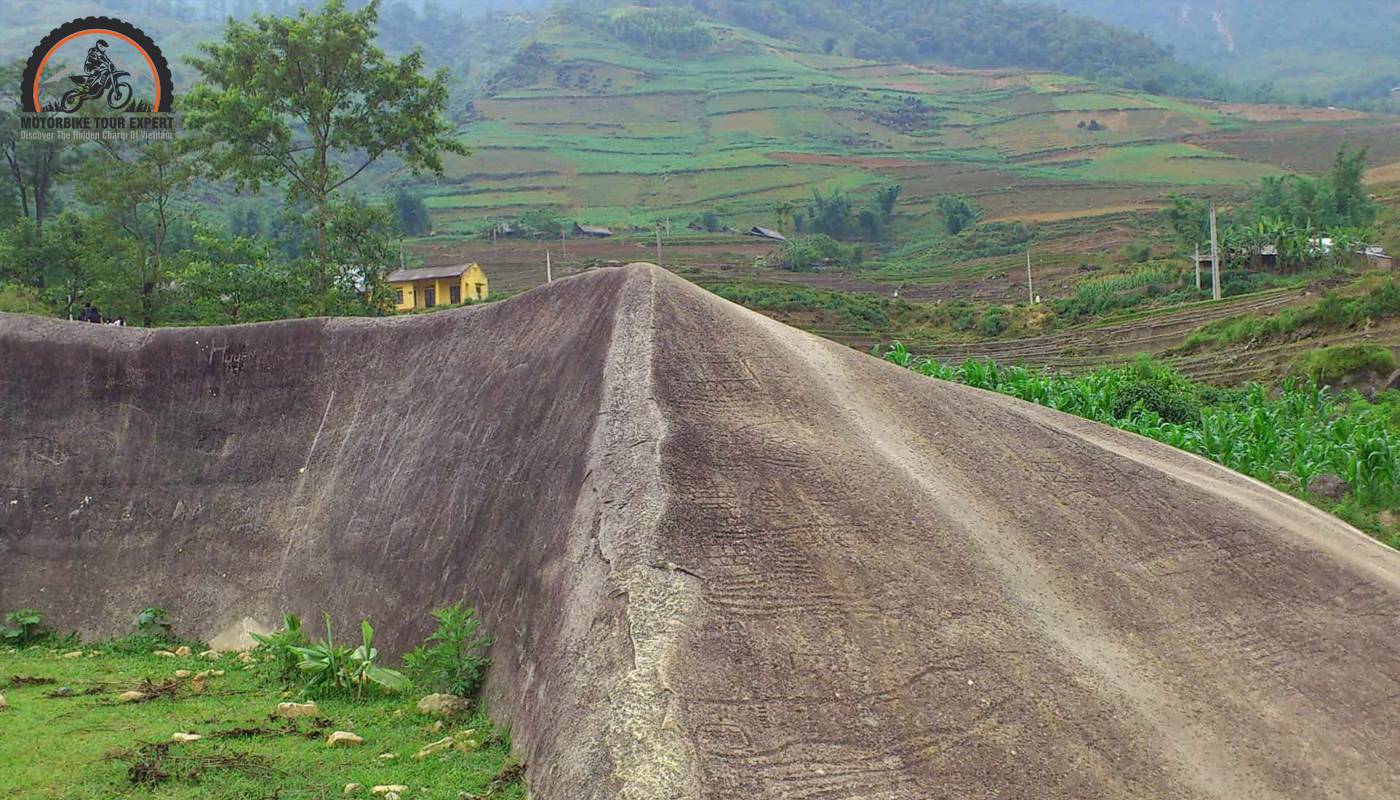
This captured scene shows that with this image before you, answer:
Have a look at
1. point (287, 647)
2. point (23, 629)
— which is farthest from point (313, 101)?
point (287, 647)

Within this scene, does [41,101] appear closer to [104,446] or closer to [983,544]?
[104,446]

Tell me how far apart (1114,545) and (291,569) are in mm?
7102

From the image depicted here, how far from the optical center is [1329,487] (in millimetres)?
17906

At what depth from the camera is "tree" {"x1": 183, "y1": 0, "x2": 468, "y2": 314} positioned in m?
25.4

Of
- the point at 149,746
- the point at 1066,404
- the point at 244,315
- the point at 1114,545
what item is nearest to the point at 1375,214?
the point at 1066,404

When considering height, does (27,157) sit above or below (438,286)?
above

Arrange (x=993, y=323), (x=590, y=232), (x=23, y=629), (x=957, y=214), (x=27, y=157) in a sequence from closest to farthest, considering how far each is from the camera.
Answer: (x=23, y=629)
(x=27, y=157)
(x=993, y=323)
(x=590, y=232)
(x=957, y=214)

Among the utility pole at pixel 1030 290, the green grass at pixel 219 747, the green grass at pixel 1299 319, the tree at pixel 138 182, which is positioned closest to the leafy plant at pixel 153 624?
the green grass at pixel 219 747

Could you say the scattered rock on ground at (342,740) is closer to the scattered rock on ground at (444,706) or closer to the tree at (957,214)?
the scattered rock on ground at (444,706)

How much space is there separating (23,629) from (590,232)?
74915 millimetres

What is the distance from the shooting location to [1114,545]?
29.5 ft

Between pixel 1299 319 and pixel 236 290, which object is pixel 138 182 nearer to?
pixel 236 290

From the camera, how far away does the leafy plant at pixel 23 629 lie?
1147 cm

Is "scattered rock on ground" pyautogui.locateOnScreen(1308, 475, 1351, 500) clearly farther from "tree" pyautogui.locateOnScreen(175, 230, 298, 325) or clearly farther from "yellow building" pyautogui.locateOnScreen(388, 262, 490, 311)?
"yellow building" pyautogui.locateOnScreen(388, 262, 490, 311)
